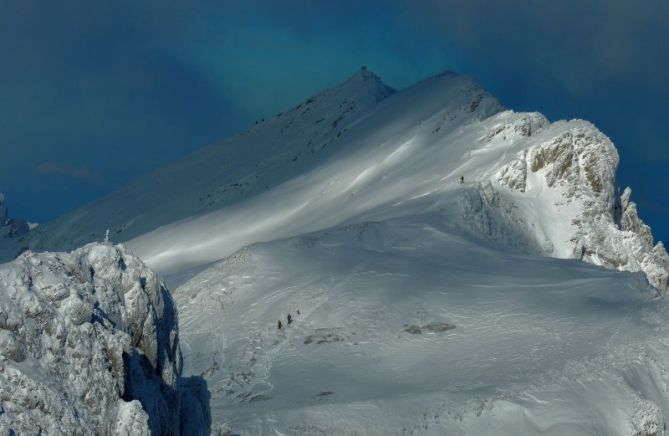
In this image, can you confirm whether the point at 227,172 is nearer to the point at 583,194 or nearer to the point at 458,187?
the point at 458,187

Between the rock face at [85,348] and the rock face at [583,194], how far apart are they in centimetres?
4774

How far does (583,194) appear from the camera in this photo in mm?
75625

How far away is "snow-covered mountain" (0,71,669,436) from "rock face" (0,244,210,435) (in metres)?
9.83

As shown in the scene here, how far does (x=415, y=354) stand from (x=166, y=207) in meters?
82.6

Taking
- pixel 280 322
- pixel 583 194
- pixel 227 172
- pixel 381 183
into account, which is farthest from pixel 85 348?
pixel 227 172

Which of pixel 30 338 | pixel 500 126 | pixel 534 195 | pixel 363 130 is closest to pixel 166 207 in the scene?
pixel 363 130

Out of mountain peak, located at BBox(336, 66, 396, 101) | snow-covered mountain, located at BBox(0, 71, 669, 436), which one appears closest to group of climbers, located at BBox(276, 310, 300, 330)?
snow-covered mountain, located at BBox(0, 71, 669, 436)

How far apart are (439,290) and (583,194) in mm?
27643

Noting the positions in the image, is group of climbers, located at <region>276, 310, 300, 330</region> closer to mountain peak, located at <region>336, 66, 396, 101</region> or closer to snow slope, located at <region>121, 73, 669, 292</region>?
snow slope, located at <region>121, 73, 669, 292</region>

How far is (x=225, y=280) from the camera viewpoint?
57562 millimetres

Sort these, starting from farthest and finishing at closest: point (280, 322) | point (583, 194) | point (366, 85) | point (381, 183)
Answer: point (366, 85) < point (381, 183) < point (583, 194) < point (280, 322)

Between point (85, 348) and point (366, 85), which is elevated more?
point (366, 85)

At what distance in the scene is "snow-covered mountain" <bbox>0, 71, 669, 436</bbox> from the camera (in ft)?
125

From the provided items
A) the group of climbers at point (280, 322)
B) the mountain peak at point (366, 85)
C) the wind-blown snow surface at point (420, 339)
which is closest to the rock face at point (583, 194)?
the wind-blown snow surface at point (420, 339)
